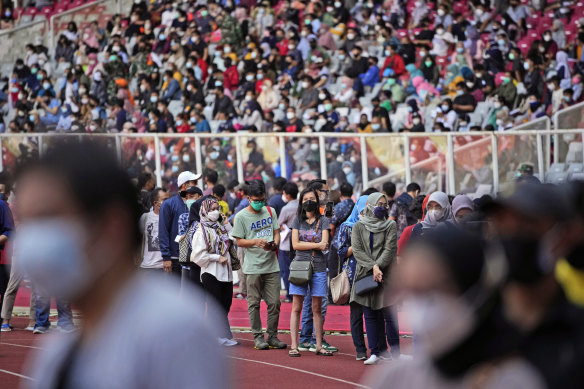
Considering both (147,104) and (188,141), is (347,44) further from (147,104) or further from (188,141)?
(188,141)

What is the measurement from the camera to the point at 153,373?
8.31 feet

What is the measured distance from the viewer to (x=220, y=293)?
12.8 m

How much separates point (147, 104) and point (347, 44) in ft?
18.0

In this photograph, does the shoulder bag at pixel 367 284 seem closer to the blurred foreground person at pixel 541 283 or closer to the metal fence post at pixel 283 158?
the blurred foreground person at pixel 541 283

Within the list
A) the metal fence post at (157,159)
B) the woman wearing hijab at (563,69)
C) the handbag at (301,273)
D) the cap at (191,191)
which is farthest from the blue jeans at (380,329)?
the woman wearing hijab at (563,69)

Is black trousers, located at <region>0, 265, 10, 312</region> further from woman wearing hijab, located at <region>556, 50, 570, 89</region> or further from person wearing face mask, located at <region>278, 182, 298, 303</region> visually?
woman wearing hijab, located at <region>556, 50, 570, 89</region>

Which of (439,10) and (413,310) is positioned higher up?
(439,10)

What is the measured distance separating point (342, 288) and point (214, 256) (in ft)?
5.41

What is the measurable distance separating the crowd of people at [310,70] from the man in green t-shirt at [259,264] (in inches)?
402

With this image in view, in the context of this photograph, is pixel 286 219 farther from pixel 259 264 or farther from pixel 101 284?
pixel 101 284

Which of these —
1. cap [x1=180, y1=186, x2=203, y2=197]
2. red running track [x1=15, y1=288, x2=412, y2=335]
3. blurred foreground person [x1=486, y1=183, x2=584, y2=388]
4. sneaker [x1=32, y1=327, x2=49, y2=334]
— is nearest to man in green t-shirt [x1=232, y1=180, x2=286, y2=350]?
cap [x1=180, y1=186, x2=203, y2=197]

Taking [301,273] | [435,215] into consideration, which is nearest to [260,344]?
[301,273]

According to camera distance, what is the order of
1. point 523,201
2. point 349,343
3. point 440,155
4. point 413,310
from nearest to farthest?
point 413,310
point 523,201
point 349,343
point 440,155

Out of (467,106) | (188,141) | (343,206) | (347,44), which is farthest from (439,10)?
(343,206)
